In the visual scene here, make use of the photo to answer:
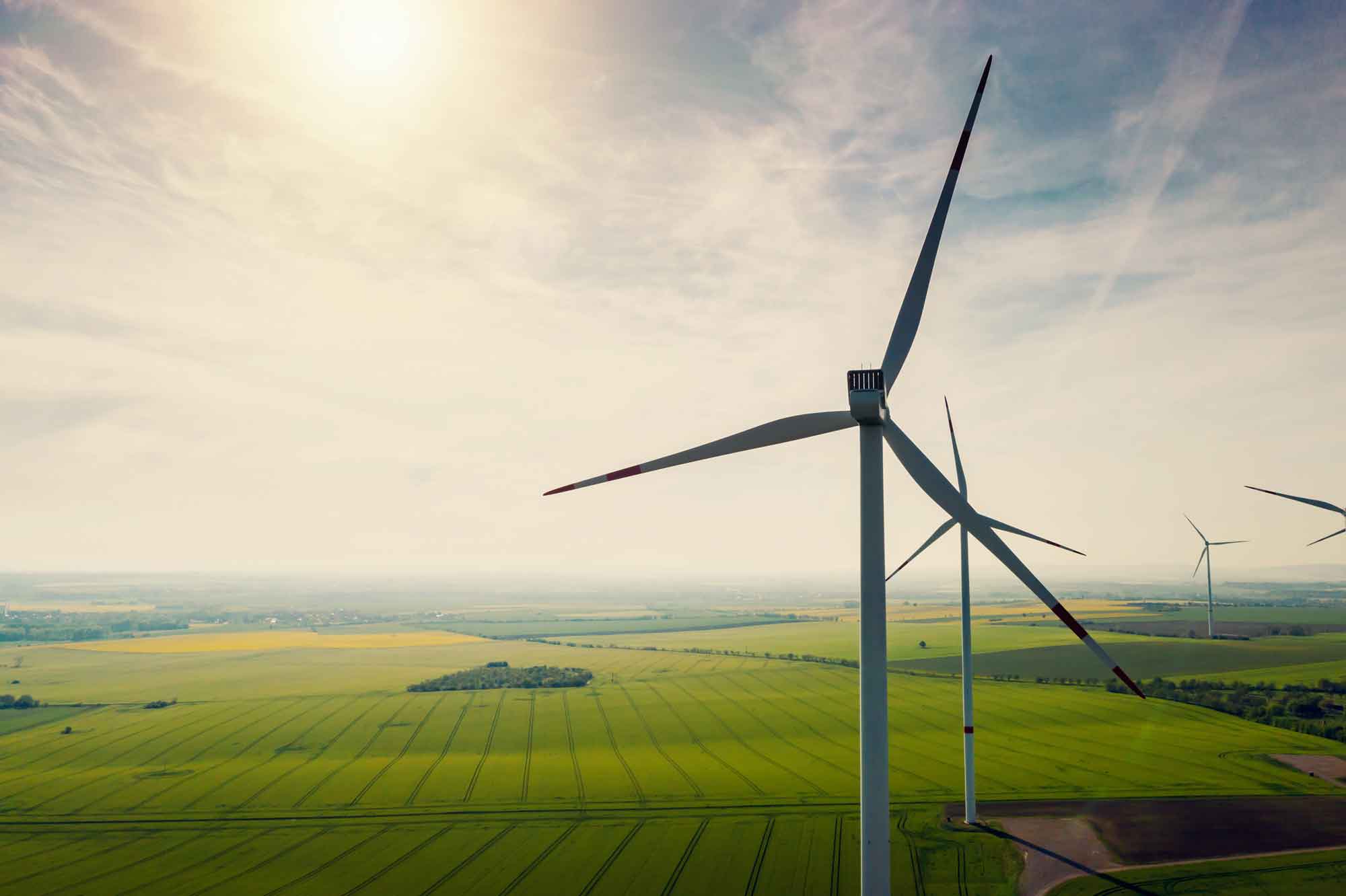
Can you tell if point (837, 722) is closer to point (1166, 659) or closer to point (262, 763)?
point (262, 763)

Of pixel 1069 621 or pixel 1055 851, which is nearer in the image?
pixel 1069 621

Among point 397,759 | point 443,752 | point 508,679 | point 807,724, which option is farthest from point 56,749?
point 807,724

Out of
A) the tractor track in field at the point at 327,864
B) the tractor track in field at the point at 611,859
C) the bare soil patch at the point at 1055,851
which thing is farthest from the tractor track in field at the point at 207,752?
the bare soil patch at the point at 1055,851

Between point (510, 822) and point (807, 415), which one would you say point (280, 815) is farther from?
point (807, 415)

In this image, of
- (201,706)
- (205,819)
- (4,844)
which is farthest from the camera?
(201,706)

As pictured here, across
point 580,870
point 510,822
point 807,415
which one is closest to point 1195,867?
point 580,870

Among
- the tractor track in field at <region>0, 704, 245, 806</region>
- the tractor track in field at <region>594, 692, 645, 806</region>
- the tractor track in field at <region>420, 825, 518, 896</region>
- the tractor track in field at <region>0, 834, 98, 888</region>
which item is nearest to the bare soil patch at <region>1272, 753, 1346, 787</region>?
the tractor track in field at <region>594, 692, 645, 806</region>
